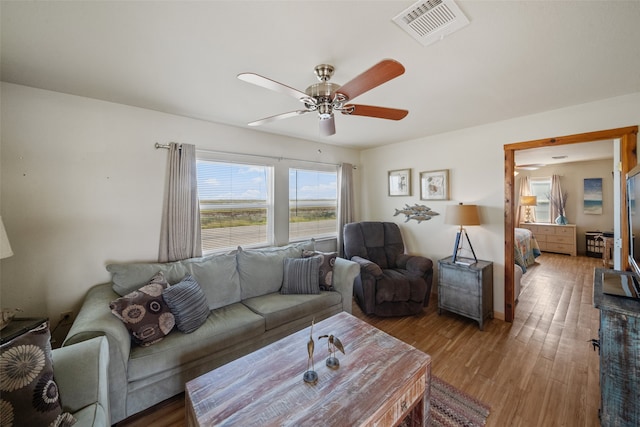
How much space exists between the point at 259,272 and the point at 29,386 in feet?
5.44

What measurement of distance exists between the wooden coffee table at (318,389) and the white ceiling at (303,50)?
6.16 feet

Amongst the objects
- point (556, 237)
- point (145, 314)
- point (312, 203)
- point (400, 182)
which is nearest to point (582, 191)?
point (556, 237)

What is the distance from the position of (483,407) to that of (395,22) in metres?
2.53

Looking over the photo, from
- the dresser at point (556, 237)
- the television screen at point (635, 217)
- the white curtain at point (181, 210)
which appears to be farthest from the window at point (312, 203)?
the dresser at point (556, 237)

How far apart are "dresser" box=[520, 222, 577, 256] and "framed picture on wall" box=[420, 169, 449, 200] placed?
4.88m

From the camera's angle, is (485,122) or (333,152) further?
(333,152)

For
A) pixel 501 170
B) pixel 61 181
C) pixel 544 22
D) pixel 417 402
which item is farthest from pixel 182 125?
pixel 501 170

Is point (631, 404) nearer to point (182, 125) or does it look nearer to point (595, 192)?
point (182, 125)

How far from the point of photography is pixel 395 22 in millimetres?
1234

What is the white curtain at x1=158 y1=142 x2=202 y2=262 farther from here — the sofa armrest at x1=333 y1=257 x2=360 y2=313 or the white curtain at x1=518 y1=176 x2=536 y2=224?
the white curtain at x1=518 y1=176 x2=536 y2=224

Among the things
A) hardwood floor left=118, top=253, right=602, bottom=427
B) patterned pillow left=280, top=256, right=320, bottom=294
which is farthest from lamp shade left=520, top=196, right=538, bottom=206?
patterned pillow left=280, top=256, right=320, bottom=294

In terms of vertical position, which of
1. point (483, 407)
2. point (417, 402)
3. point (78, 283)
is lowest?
point (483, 407)

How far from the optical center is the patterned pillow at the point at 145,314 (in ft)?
5.46

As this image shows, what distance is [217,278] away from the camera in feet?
7.63
